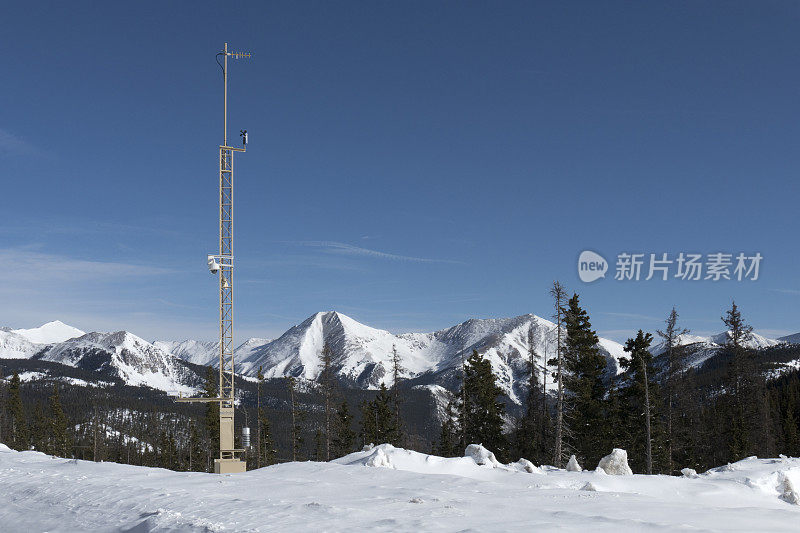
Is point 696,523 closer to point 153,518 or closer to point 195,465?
point 153,518

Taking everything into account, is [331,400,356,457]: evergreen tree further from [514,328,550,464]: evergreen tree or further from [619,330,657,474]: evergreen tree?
[619,330,657,474]: evergreen tree

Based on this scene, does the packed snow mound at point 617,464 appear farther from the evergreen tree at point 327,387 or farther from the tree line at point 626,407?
the evergreen tree at point 327,387

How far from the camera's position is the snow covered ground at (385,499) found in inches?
426

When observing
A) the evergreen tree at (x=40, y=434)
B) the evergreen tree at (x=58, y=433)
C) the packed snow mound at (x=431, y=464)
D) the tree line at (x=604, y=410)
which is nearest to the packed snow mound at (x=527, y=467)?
the packed snow mound at (x=431, y=464)

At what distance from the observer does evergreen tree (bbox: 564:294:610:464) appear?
143 ft

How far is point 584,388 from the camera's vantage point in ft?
144

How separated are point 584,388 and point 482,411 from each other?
12.7 meters

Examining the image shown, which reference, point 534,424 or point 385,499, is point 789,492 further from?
point 534,424

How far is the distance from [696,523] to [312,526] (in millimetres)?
6603

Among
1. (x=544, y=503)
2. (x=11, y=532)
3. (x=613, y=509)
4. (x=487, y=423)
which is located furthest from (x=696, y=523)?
(x=487, y=423)

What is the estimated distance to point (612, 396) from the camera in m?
45.0

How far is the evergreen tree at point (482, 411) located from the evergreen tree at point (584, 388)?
9022mm

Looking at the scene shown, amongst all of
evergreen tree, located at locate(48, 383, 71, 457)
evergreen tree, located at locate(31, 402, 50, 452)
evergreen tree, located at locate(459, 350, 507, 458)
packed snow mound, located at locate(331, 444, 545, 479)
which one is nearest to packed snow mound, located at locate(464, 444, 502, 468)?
packed snow mound, located at locate(331, 444, 545, 479)

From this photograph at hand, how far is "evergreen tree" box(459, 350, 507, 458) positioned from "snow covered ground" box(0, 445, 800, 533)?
106 ft
